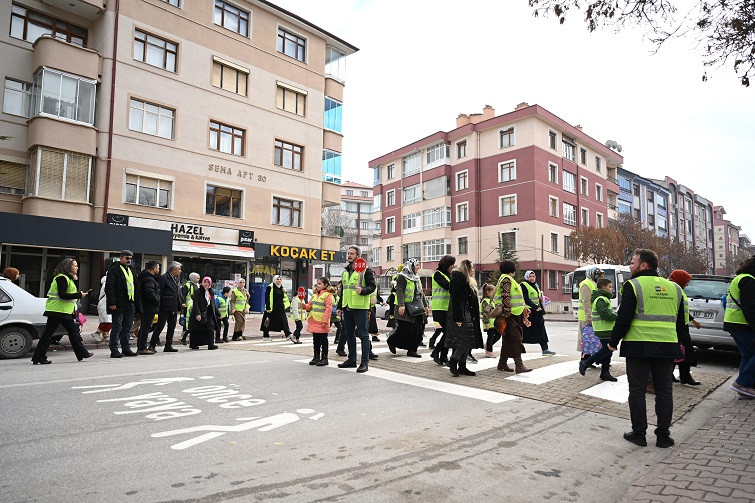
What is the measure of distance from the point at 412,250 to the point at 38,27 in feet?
119

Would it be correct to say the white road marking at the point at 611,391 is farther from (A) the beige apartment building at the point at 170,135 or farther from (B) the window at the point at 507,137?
(B) the window at the point at 507,137

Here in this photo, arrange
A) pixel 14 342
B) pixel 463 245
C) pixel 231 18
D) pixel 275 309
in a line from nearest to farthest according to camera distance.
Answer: pixel 14 342, pixel 275 309, pixel 231 18, pixel 463 245

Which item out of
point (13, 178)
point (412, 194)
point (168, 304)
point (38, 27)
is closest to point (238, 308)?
point (168, 304)

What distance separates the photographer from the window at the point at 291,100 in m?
27.8

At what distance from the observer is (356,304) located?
8.36m

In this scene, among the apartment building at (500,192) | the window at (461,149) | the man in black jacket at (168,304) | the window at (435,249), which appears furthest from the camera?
the window at (435,249)

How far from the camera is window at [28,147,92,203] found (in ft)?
63.1

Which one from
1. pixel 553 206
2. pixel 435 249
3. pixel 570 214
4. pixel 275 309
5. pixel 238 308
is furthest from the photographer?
pixel 435 249

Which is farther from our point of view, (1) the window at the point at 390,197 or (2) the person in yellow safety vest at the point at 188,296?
(1) the window at the point at 390,197

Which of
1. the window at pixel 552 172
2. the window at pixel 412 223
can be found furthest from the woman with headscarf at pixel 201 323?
the window at pixel 412 223

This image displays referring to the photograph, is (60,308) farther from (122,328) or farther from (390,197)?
(390,197)

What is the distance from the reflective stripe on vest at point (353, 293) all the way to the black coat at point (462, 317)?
56.8 inches

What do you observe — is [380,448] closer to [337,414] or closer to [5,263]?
[337,414]

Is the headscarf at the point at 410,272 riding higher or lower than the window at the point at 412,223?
lower
